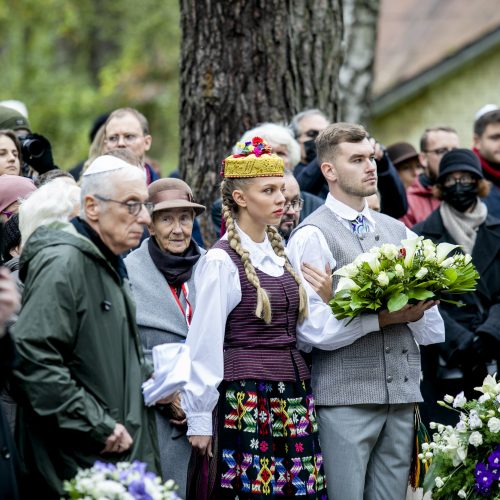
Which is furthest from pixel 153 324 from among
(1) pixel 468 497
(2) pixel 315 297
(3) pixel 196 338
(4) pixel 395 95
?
(4) pixel 395 95

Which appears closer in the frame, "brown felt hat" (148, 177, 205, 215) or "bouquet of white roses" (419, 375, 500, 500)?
"bouquet of white roses" (419, 375, 500, 500)

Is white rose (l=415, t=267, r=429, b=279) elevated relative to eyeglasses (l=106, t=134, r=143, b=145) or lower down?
lower down

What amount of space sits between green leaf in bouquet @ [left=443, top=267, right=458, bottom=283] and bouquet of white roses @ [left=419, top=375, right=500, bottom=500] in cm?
68

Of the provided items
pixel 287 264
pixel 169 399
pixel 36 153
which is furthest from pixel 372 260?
pixel 36 153

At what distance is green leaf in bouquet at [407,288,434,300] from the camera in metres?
6.15

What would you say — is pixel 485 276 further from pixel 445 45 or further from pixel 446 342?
pixel 445 45

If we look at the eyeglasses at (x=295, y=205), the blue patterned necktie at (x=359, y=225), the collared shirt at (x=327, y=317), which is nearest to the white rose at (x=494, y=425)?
the collared shirt at (x=327, y=317)

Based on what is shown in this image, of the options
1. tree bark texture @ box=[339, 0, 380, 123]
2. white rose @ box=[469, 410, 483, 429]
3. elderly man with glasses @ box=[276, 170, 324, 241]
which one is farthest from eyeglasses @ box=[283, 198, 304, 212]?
tree bark texture @ box=[339, 0, 380, 123]

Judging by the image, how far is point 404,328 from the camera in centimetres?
660

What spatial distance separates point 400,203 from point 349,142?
165 centimetres

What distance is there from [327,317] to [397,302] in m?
0.43

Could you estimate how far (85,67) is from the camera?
86.9 feet

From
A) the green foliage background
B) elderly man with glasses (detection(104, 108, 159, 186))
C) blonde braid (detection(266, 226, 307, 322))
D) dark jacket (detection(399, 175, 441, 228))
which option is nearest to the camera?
blonde braid (detection(266, 226, 307, 322))

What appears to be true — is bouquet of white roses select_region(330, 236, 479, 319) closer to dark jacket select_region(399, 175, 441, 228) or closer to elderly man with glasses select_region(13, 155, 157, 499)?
elderly man with glasses select_region(13, 155, 157, 499)
